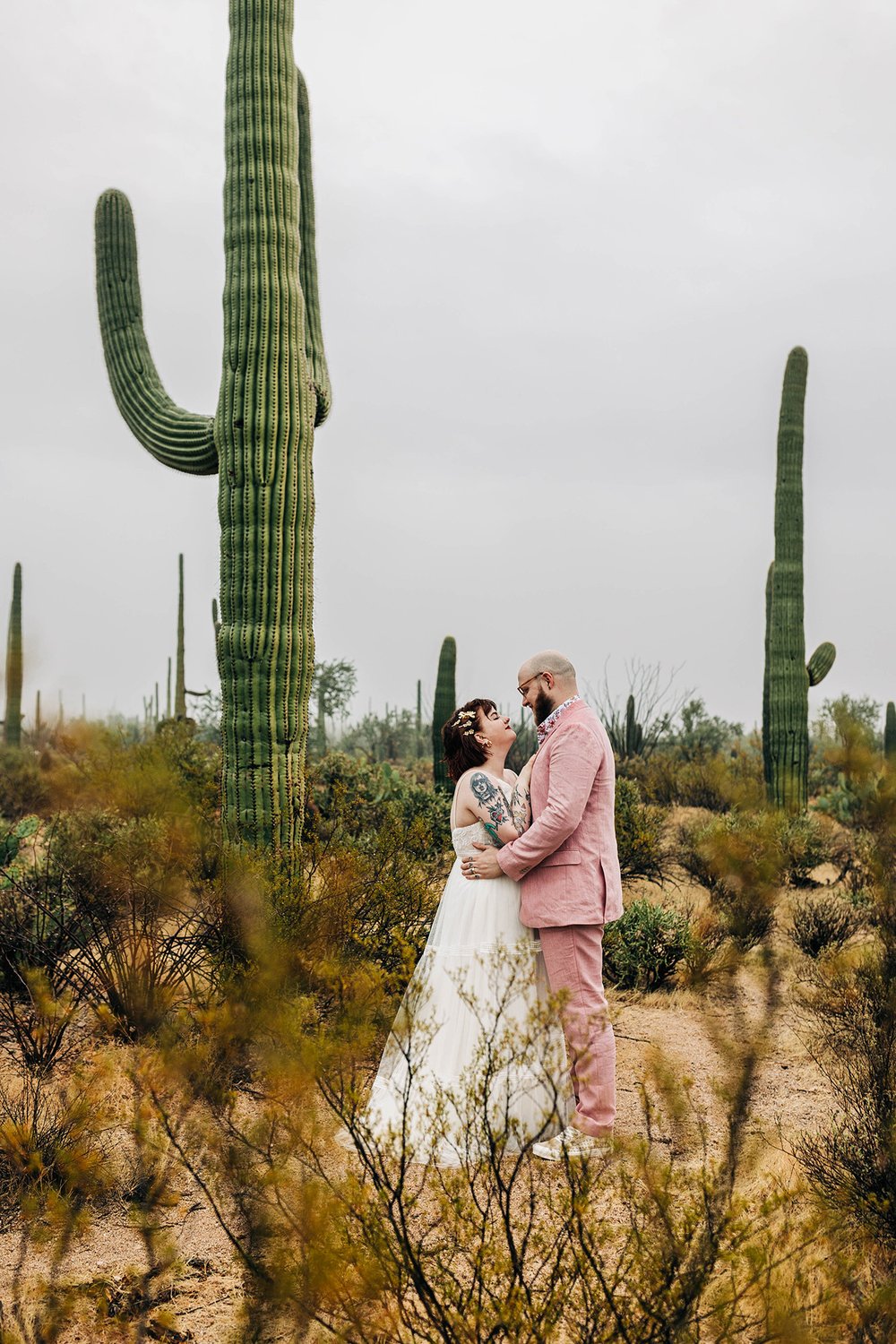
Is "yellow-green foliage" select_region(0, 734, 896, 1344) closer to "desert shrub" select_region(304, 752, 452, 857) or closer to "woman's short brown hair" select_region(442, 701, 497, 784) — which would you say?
"desert shrub" select_region(304, 752, 452, 857)

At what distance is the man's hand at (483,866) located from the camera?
16.7 feet

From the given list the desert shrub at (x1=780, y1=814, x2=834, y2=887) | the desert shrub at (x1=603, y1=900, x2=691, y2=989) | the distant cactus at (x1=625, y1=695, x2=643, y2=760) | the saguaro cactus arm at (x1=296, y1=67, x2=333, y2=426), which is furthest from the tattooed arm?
the distant cactus at (x1=625, y1=695, x2=643, y2=760)

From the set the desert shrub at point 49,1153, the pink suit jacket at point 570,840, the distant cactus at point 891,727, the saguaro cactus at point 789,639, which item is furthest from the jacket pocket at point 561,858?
the distant cactus at point 891,727

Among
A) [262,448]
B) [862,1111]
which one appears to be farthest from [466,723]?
[262,448]

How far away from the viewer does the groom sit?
16.0 ft

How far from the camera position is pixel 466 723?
5312 mm

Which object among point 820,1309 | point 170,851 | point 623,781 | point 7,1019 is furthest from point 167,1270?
point 623,781

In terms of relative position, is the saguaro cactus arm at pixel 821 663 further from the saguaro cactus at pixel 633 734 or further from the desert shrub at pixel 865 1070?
the desert shrub at pixel 865 1070

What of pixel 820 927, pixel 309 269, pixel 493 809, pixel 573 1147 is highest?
pixel 309 269

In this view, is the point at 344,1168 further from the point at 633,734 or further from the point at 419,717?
the point at 419,717

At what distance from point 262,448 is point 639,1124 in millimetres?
5497

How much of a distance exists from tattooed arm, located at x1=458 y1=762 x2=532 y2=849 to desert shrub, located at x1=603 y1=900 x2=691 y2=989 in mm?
2928

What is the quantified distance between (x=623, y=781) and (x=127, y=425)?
6.81 m

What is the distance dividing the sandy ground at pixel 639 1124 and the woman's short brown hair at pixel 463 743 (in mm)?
1395
